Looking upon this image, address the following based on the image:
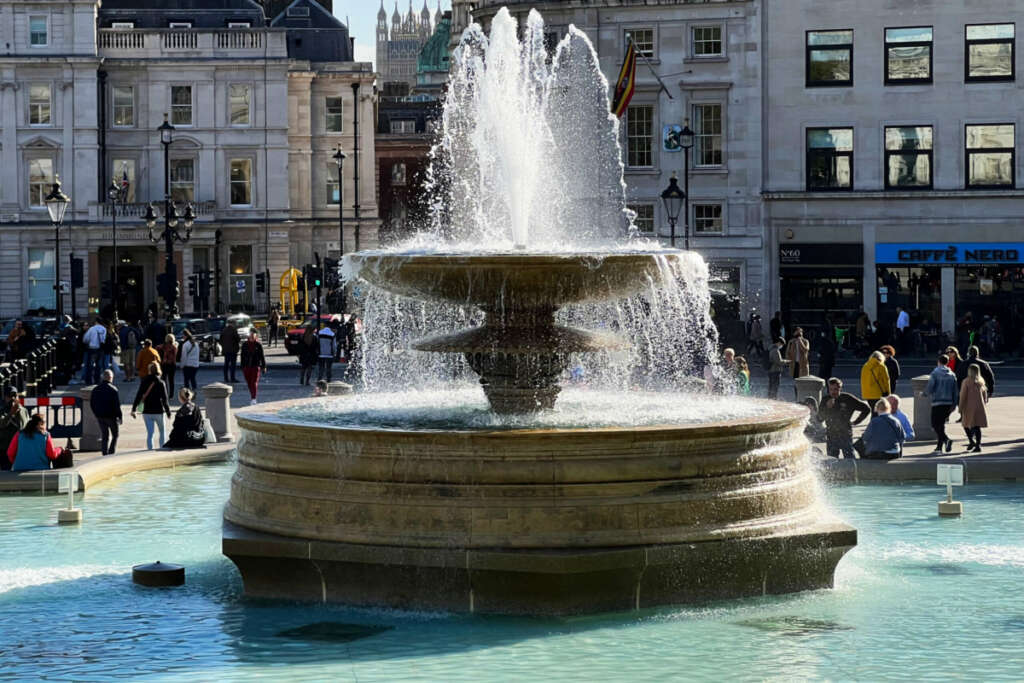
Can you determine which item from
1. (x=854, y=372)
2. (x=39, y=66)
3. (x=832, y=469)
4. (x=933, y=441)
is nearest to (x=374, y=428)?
(x=832, y=469)

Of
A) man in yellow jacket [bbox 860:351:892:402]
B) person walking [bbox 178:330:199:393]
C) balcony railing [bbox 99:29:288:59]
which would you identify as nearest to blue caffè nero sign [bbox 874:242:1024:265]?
person walking [bbox 178:330:199:393]

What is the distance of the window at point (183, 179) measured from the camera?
8319 cm

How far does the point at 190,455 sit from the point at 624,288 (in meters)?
8.65

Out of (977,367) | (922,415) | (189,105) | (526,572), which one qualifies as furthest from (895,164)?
(526,572)

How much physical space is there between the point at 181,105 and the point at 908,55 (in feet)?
127

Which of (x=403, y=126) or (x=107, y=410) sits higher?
(x=403, y=126)

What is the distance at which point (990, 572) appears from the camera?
15453 millimetres

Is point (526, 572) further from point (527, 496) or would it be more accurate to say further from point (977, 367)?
point (977, 367)

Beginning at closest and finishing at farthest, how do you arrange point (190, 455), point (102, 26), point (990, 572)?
point (990, 572)
point (190, 455)
point (102, 26)

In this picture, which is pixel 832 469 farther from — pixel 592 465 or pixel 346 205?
pixel 346 205

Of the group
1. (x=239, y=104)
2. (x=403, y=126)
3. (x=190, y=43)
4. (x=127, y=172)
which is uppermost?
(x=190, y=43)

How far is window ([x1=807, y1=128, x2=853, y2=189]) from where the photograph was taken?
184 feet

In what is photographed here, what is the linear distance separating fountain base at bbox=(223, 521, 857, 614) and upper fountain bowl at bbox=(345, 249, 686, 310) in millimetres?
2854

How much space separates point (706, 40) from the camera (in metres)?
57.2
